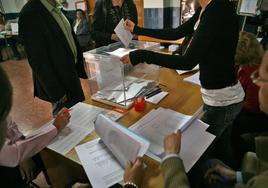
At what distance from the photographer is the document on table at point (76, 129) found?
1039 millimetres

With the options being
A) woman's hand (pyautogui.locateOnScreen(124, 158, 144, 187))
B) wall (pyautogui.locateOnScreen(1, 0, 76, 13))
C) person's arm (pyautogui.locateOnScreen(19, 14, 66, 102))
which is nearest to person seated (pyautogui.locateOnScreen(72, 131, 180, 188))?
woman's hand (pyautogui.locateOnScreen(124, 158, 144, 187))

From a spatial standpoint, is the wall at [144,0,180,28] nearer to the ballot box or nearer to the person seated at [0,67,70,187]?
the ballot box

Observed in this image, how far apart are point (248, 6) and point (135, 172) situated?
2616 millimetres

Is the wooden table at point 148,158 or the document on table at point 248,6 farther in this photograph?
the document on table at point 248,6

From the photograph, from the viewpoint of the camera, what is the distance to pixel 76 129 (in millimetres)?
1151

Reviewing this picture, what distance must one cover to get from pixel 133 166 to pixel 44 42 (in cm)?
110

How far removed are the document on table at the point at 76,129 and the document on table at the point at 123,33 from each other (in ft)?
1.69

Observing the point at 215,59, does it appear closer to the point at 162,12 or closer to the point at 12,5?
the point at 162,12

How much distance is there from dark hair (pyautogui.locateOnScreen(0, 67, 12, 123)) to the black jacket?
107 cm

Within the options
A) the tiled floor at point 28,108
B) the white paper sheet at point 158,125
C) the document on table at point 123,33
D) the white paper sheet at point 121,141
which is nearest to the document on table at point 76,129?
the white paper sheet at point 121,141

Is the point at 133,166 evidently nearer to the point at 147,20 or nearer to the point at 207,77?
the point at 207,77

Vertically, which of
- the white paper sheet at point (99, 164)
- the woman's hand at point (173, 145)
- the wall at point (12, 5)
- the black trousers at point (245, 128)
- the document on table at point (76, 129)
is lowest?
the black trousers at point (245, 128)

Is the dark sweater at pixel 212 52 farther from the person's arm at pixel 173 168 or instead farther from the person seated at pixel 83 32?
the person seated at pixel 83 32

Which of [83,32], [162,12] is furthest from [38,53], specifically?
[83,32]
